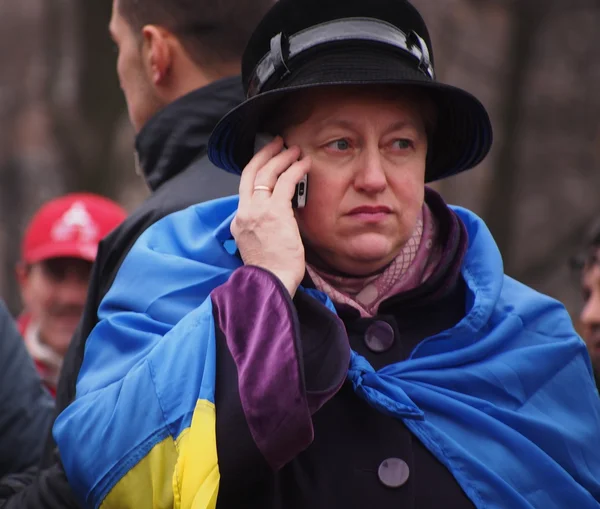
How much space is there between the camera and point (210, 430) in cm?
275

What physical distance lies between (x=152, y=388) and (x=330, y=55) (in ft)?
2.96

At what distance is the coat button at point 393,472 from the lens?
291 cm

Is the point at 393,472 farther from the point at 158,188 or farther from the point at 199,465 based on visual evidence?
the point at 158,188

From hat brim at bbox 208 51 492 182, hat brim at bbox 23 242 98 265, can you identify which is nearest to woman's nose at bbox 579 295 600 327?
hat brim at bbox 208 51 492 182

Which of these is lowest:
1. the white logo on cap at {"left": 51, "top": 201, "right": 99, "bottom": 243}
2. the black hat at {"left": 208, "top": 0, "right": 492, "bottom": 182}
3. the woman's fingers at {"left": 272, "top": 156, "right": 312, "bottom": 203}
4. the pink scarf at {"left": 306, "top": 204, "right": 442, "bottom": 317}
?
the white logo on cap at {"left": 51, "top": 201, "right": 99, "bottom": 243}

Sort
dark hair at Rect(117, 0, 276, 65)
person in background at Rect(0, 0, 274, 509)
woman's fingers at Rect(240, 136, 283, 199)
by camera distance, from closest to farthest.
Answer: woman's fingers at Rect(240, 136, 283, 199)
person in background at Rect(0, 0, 274, 509)
dark hair at Rect(117, 0, 276, 65)

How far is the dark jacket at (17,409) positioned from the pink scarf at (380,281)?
106 centimetres

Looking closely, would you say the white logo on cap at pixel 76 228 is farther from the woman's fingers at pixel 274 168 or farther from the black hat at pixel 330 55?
the woman's fingers at pixel 274 168

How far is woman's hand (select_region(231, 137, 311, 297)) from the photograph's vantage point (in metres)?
2.96

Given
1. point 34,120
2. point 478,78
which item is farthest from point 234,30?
point 34,120

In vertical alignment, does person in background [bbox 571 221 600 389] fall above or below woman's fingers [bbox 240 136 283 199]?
below

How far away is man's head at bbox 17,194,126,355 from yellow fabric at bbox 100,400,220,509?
2879 millimetres

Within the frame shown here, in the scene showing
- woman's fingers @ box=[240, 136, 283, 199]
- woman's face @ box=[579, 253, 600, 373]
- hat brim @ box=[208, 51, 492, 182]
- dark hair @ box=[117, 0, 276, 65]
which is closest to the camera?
hat brim @ box=[208, 51, 492, 182]

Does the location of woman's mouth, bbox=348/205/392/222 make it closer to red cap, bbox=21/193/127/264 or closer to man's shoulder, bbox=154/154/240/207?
man's shoulder, bbox=154/154/240/207
